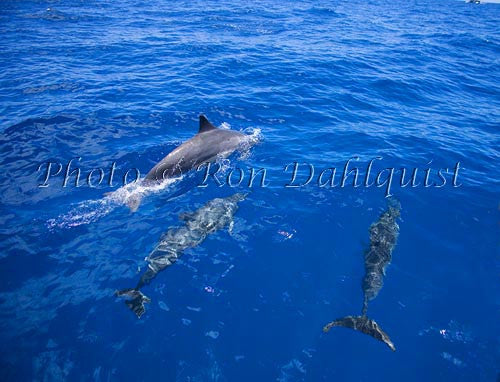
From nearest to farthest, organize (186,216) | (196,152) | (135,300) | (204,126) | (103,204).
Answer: (135,300), (186,216), (103,204), (196,152), (204,126)

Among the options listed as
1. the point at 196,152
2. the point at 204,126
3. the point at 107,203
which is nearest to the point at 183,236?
the point at 107,203

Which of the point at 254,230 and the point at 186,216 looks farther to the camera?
the point at 186,216

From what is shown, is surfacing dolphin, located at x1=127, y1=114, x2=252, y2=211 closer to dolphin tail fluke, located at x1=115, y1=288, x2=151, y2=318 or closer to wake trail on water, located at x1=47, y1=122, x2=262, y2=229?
wake trail on water, located at x1=47, y1=122, x2=262, y2=229

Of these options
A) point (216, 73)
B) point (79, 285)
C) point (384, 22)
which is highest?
point (384, 22)

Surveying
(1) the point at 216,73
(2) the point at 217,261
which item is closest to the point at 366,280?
(2) the point at 217,261

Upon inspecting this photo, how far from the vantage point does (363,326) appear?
7461 mm

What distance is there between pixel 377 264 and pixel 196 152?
7343mm

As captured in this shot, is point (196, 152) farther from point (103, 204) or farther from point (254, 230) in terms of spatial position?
point (254, 230)

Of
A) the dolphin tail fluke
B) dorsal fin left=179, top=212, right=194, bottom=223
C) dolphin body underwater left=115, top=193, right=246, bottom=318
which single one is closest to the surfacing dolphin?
dorsal fin left=179, top=212, right=194, bottom=223

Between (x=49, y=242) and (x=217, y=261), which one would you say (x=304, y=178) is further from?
(x=49, y=242)

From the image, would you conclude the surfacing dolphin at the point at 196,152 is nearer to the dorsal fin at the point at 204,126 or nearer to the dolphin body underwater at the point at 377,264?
the dorsal fin at the point at 204,126

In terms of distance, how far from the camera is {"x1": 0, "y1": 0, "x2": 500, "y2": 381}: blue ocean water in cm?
704

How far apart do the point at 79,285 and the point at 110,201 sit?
10.7ft

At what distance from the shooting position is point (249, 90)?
1906 centimetres
